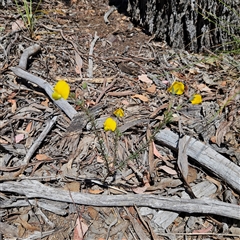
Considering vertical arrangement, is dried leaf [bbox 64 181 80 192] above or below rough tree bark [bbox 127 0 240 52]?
below

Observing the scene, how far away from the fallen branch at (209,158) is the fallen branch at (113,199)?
7.4 inches

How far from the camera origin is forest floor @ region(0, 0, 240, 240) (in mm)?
2139

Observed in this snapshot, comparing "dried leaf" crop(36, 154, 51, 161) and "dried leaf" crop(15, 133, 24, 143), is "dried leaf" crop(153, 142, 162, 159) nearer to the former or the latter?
"dried leaf" crop(36, 154, 51, 161)

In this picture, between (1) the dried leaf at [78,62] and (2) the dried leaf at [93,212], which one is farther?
(1) the dried leaf at [78,62]

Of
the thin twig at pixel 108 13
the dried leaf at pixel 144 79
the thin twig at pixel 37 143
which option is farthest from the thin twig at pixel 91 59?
the thin twig at pixel 37 143

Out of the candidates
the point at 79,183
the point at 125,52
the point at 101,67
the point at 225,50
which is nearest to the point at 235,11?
the point at 225,50

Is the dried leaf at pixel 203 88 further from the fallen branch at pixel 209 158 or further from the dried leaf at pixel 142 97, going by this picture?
the fallen branch at pixel 209 158

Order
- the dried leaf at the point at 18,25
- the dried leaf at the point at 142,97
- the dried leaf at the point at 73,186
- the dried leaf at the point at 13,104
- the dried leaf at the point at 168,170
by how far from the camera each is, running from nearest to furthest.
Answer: the dried leaf at the point at 73,186, the dried leaf at the point at 168,170, the dried leaf at the point at 13,104, the dried leaf at the point at 142,97, the dried leaf at the point at 18,25

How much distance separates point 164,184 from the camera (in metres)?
2.30

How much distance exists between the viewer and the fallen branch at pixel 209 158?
7.36ft

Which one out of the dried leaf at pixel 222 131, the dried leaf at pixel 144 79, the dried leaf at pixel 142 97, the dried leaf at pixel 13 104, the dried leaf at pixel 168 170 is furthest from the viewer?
the dried leaf at pixel 144 79

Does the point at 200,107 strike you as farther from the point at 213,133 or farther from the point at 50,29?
the point at 50,29

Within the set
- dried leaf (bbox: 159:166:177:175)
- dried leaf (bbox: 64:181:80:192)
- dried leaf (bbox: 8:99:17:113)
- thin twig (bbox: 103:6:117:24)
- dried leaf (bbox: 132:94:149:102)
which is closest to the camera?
dried leaf (bbox: 64:181:80:192)

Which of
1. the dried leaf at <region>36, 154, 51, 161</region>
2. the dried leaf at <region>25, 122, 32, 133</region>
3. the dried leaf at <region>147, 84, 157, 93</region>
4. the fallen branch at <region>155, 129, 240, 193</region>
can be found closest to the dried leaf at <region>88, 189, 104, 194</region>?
the dried leaf at <region>36, 154, 51, 161</region>
